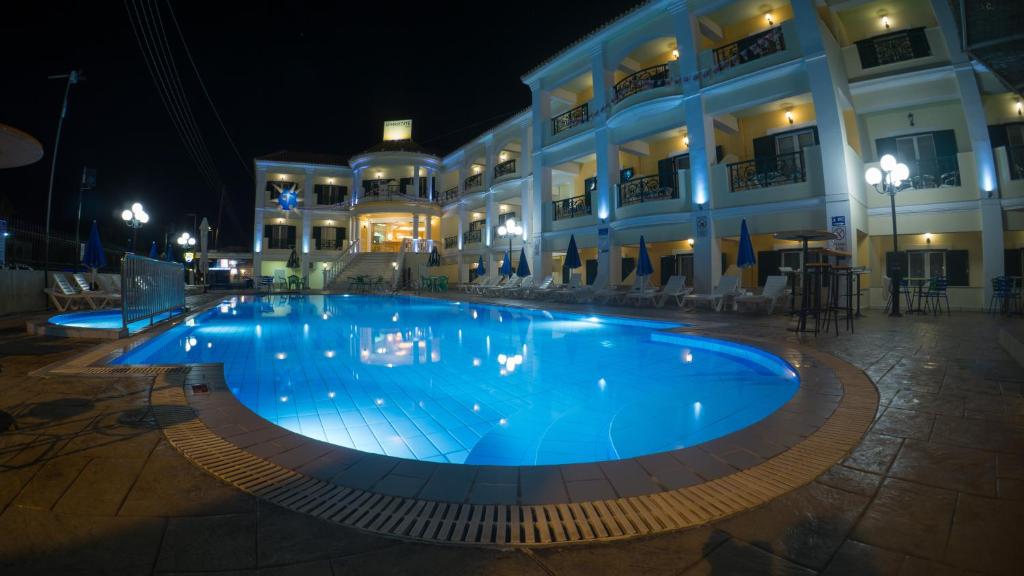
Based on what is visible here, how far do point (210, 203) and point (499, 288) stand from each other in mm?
45525

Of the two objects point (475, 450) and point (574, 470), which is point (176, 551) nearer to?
point (574, 470)

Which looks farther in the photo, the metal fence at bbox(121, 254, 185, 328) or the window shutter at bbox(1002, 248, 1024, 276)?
the window shutter at bbox(1002, 248, 1024, 276)

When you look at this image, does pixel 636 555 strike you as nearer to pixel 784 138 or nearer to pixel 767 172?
pixel 767 172

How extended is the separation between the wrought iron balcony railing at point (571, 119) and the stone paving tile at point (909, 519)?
16959mm

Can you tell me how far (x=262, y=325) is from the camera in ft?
31.5

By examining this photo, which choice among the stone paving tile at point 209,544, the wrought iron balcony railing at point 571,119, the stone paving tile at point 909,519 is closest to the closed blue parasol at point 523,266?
the wrought iron balcony railing at point 571,119

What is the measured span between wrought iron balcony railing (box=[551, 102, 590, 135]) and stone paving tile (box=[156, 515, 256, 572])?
1758 centimetres

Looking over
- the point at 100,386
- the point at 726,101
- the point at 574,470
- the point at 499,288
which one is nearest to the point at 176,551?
the point at 574,470

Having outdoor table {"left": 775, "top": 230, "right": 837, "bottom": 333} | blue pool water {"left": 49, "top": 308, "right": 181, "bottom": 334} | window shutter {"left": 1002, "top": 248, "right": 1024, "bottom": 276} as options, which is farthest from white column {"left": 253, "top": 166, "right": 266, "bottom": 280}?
window shutter {"left": 1002, "top": 248, "right": 1024, "bottom": 276}

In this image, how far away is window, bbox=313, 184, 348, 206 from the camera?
32.3 meters

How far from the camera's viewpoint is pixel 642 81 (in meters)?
14.7

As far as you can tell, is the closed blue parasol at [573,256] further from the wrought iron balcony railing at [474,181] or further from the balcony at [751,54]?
the wrought iron balcony railing at [474,181]

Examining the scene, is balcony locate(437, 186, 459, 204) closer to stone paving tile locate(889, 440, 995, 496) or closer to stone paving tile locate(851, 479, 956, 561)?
stone paving tile locate(889, 440, 995, 496)

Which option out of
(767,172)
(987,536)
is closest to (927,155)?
(767,172)
